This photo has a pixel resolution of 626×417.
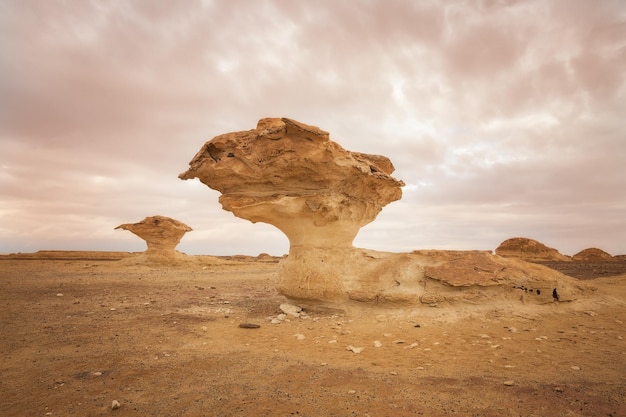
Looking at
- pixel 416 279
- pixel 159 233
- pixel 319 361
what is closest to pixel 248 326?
pixel 319 361

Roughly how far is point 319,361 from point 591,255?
35.4 m

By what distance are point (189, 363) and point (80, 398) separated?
4.19ft

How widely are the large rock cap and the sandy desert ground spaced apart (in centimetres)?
218

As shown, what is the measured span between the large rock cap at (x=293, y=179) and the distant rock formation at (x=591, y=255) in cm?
3049

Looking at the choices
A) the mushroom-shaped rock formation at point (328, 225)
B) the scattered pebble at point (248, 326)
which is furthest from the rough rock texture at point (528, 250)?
the scattered pebble at point (248, 326)

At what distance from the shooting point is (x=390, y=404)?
3.32 meters

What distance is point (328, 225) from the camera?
328 inches

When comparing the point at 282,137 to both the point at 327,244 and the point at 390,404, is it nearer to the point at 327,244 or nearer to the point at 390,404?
the point at 327,244

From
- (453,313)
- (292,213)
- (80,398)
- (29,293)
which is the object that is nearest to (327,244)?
(292,213)

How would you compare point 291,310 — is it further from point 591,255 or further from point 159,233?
point 591,255

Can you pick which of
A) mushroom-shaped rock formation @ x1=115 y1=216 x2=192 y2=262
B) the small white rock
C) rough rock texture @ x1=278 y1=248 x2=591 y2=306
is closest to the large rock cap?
rough rock texture @ x1=278 y1=248 x2=591 y2=306

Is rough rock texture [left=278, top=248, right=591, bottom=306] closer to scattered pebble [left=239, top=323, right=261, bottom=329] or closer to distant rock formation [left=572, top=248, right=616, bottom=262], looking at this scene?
scattered pebble [left=239, top=323, right=261, bottom=329]

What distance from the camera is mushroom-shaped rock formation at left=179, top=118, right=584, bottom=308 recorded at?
723cm

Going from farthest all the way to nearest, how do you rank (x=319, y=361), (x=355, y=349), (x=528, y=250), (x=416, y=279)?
1. (x=528, y=250)
2. (x=416, y=279)
3. (x=355, y=349)
4. (x=319, y=361)
